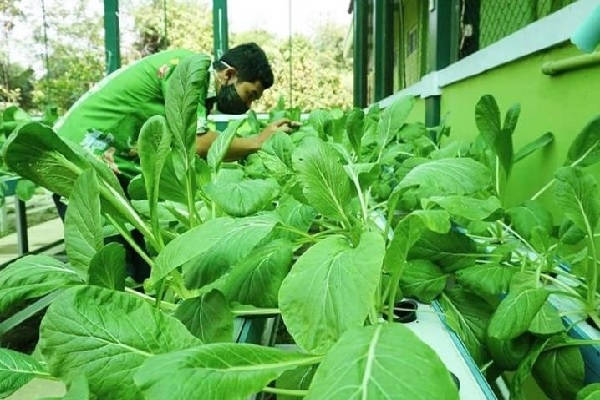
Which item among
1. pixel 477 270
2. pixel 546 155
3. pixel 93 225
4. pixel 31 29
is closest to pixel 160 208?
pixel 93 225

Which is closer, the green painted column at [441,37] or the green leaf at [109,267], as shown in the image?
the green leaf at [109,267]

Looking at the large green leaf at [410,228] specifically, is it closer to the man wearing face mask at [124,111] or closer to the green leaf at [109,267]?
the green leaf at [109,267]

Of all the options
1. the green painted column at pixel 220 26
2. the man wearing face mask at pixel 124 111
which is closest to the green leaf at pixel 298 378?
the man wearing face mask at pixel 124 111

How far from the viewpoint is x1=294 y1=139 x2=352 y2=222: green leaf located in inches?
21.6

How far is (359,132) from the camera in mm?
998

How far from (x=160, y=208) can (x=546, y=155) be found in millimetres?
682

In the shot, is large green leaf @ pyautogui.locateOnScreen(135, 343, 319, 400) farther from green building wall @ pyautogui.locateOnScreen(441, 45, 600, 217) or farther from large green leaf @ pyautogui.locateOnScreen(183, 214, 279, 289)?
green building wall @ pyautogui.locateOnScreen(441, 45, 600, 217)

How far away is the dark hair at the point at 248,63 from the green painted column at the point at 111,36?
284 cm

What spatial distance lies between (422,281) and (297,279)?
0.23 metres

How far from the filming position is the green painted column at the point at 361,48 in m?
5.22

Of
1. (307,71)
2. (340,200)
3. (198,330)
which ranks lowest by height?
(198,330)

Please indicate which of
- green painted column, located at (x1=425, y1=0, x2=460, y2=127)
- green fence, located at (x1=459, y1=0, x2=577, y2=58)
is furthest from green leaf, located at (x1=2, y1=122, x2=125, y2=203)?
green painted column, located at (x1=425, y1=0, x2=460, y2=127)

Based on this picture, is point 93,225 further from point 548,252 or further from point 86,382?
point 548,252

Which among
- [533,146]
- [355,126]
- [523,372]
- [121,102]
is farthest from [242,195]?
[121,102]
